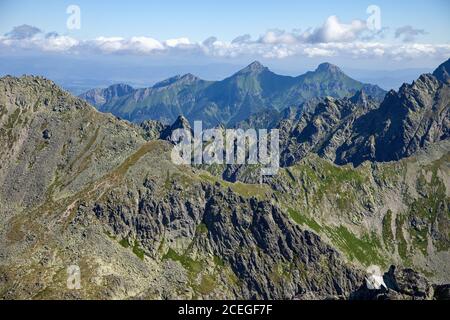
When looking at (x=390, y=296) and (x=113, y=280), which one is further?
(x=113, y=280)

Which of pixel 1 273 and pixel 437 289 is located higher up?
pixel 437 289
